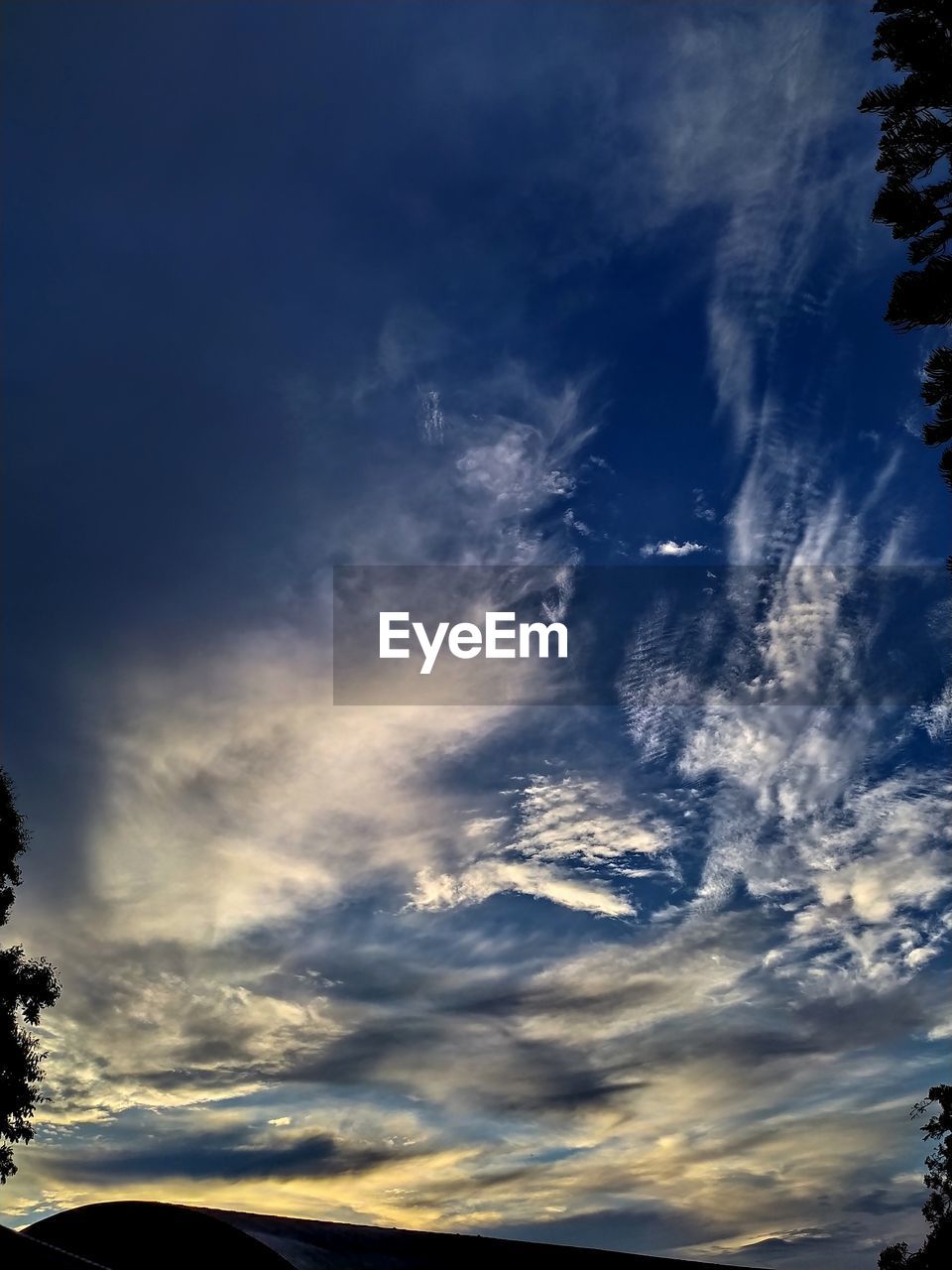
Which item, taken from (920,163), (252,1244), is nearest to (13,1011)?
(252,1244)

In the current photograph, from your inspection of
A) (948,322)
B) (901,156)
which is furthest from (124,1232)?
(901,156)

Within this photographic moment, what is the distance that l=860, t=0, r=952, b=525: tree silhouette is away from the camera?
59.0ft

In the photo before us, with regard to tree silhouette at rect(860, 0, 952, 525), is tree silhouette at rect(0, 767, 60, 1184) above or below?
below

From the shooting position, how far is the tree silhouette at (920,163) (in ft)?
59.0

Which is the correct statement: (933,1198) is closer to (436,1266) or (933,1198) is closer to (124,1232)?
(436,1266)

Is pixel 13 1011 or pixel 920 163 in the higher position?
pixel 920 163

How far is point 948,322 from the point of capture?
1817 cm

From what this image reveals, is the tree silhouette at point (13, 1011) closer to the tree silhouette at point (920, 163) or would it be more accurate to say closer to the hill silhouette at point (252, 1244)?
the hill silhouette at point (252, 1244)

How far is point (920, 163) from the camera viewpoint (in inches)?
731

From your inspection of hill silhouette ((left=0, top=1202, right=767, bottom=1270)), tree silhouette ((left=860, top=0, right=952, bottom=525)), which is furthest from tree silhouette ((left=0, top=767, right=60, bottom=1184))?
tree silhouette ((left=860, top=0, right=952, bottom=525))

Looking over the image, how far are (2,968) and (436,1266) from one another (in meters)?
12.5

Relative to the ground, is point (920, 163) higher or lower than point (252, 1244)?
higher

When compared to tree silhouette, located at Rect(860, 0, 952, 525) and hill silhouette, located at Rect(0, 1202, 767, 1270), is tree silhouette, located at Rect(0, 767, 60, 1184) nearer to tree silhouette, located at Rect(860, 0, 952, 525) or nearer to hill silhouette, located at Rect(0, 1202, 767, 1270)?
hill silhouette, located at Rect(0, 1202, 767, 1270)

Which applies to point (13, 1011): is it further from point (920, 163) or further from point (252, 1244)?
point (920, 163)
